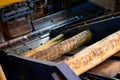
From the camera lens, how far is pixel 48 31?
4.45 m

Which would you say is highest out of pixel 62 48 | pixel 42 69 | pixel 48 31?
pixel 42 69

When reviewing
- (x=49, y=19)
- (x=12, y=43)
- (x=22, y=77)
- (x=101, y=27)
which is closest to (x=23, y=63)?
(x=22, y=77)

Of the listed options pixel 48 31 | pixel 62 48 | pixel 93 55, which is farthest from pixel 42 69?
pixel 48 31

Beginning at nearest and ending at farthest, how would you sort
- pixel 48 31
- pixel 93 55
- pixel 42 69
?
pixel 42 69
pixel 93 55
pixel 48 31

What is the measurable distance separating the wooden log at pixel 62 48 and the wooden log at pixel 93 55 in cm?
50

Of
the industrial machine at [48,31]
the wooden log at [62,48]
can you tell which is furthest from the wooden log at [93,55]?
the wooden log at [62,48]

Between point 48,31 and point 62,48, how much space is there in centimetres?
207

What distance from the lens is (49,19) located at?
492 cm

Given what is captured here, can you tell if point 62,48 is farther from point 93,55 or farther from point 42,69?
point 42,69

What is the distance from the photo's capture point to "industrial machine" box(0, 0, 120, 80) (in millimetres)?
1529

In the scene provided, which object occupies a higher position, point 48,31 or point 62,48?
point 62,48

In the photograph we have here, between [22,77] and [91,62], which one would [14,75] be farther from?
[91,62]

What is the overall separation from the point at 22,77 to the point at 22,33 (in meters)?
2.79

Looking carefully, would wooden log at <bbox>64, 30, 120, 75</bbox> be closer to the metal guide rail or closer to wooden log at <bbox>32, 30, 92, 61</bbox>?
the metal guide rail
